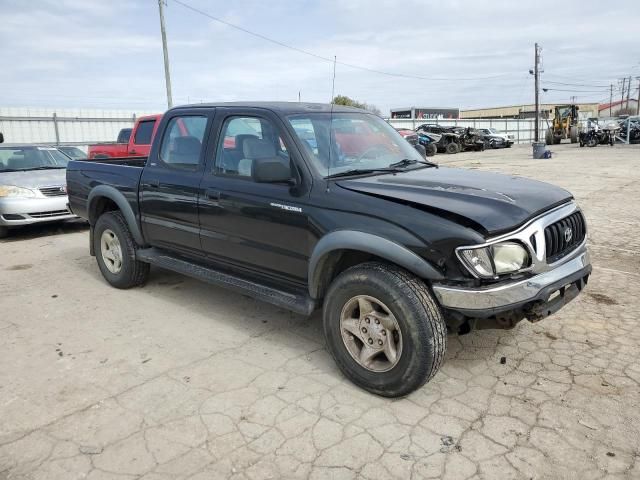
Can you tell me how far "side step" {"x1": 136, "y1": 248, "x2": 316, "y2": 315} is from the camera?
3.54m

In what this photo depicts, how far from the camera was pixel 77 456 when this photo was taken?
2658 millimetres

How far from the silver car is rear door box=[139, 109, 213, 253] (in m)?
3.89

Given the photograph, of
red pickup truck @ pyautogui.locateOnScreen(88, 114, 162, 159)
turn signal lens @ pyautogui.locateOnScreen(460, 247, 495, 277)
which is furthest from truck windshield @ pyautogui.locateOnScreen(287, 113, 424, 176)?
red pickup truck @ pyautogui.locateOnScreen(88, 114, 162, 159)

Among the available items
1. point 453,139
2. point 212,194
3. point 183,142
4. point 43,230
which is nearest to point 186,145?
point 183,142

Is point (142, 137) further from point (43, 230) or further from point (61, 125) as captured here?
point (61, 125)

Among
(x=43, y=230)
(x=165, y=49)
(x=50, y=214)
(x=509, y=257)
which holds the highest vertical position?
(x=165, y=49)

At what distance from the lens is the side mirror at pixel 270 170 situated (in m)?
3.38

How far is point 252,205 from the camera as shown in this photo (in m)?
3.73

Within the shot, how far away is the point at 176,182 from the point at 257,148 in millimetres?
953

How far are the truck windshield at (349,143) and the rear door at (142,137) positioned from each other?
715 cm

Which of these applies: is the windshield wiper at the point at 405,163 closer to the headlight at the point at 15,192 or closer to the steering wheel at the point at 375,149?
the steering wheel at the point at 375,149

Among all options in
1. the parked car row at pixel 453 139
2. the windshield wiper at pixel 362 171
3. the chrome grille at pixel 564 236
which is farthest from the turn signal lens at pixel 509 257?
the parked car row at pixel 453 139

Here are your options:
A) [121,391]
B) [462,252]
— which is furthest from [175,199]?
[462,252]

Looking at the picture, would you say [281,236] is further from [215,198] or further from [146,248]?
[146,248]
